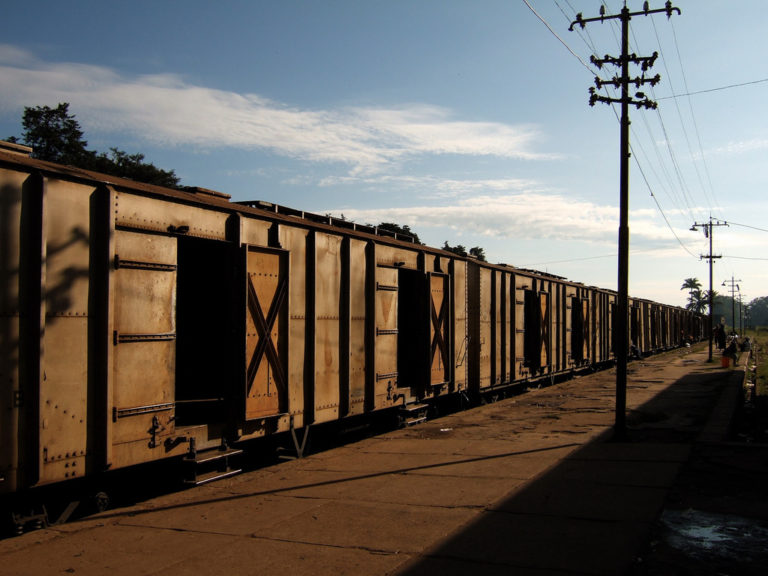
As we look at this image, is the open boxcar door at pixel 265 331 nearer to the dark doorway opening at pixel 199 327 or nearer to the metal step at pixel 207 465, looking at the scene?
the metal step at pixel 207 465

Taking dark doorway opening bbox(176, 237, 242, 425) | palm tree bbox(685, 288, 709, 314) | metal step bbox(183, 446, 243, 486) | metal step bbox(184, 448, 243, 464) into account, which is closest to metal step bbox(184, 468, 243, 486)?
metal step bbox(183, 446, 243, 486)

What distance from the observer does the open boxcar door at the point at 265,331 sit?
7.89m

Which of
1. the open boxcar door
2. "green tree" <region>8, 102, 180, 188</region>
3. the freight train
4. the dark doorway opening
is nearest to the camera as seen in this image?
the freight train

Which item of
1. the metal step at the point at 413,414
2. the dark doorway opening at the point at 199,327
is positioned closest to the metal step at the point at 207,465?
the dark doorway opening at the point at 199,327

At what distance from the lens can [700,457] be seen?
30.5ft

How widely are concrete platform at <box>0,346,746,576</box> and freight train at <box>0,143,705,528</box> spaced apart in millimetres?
623

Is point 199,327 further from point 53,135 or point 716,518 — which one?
point 53,135

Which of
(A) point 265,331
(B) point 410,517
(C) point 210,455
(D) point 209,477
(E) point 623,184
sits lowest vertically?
(B) point 410,517

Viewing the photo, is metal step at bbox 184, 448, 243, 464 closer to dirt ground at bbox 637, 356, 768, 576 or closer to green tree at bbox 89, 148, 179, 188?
dirt ground at bbox 637, 356, 768, 576

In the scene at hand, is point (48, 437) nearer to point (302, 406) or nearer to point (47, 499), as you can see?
point (47, 499)

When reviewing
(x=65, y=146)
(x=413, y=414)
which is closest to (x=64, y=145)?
(x=65, y=146)

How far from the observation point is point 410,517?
646 centimetres

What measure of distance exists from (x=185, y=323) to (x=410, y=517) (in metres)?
4.88

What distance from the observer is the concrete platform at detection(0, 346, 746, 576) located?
5148mm
